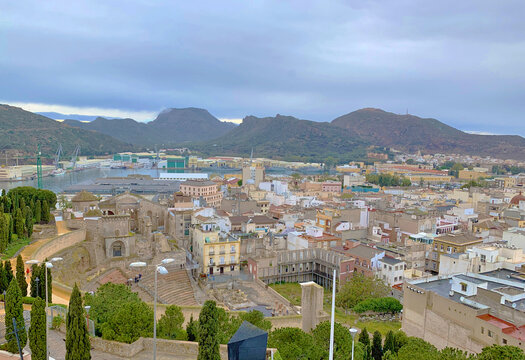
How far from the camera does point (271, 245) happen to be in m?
33.9

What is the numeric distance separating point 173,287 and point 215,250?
20.0ft

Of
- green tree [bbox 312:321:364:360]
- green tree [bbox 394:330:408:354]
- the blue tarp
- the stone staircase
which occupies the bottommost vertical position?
the stone staircase

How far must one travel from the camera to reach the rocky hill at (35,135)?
12721 centimetres

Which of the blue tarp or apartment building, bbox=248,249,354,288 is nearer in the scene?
the blue tarp

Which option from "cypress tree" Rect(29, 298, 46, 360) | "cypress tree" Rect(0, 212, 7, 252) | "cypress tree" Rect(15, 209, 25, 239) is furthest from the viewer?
"cypress tree" Rect(15, 209, 25, 239)

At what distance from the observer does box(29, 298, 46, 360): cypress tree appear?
11000 mm

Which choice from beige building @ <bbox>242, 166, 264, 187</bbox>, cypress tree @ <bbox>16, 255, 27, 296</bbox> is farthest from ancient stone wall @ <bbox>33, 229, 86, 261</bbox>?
beige building @ <bbox>242, 166, 264, 187</bbox>

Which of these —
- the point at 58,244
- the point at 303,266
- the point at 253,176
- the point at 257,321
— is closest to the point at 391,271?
the point at 303,266

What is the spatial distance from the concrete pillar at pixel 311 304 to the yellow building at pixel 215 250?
507 inches

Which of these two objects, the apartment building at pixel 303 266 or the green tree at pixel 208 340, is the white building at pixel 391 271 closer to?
the apartment building at pixel 303 266

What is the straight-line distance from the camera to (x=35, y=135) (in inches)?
5399

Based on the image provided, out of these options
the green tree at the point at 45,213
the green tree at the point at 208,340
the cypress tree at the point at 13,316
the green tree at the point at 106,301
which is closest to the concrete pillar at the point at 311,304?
the green tree at the point at 106,301

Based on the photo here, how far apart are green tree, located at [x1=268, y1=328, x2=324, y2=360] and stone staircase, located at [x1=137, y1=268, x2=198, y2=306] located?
34.9ft

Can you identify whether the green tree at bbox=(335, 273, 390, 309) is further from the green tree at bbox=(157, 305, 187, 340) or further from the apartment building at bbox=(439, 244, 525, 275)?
Result: the green tree at bbox=(157, 305, 187, 340)
